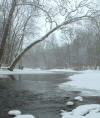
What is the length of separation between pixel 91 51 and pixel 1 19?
40.3 meters

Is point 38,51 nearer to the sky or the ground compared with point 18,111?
nearer to the sky

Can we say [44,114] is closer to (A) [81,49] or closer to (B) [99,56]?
(B) [99,56]

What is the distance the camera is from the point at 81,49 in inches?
3061

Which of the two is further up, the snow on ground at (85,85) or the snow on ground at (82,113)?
the snow on ground at (82,113)

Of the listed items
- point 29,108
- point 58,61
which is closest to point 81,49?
point 58,61

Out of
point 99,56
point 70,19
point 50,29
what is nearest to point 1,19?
point 50,29

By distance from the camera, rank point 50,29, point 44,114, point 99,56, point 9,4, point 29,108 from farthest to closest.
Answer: point 99,56
point 50,29
point 9,4
point 29,108
point 44,114

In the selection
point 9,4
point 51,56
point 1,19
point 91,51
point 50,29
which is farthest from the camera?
point 51,56

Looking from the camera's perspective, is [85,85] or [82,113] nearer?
[82,113]

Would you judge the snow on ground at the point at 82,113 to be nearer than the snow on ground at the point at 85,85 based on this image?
Yes

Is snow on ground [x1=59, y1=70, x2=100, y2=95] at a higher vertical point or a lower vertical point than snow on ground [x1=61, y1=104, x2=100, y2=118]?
lower

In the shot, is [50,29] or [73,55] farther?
[73,55]

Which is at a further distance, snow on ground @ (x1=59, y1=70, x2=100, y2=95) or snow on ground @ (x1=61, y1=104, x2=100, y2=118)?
snow on ground @ (x1=59, y1=70, x2=100, y2=95)

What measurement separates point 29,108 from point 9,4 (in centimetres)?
1747
